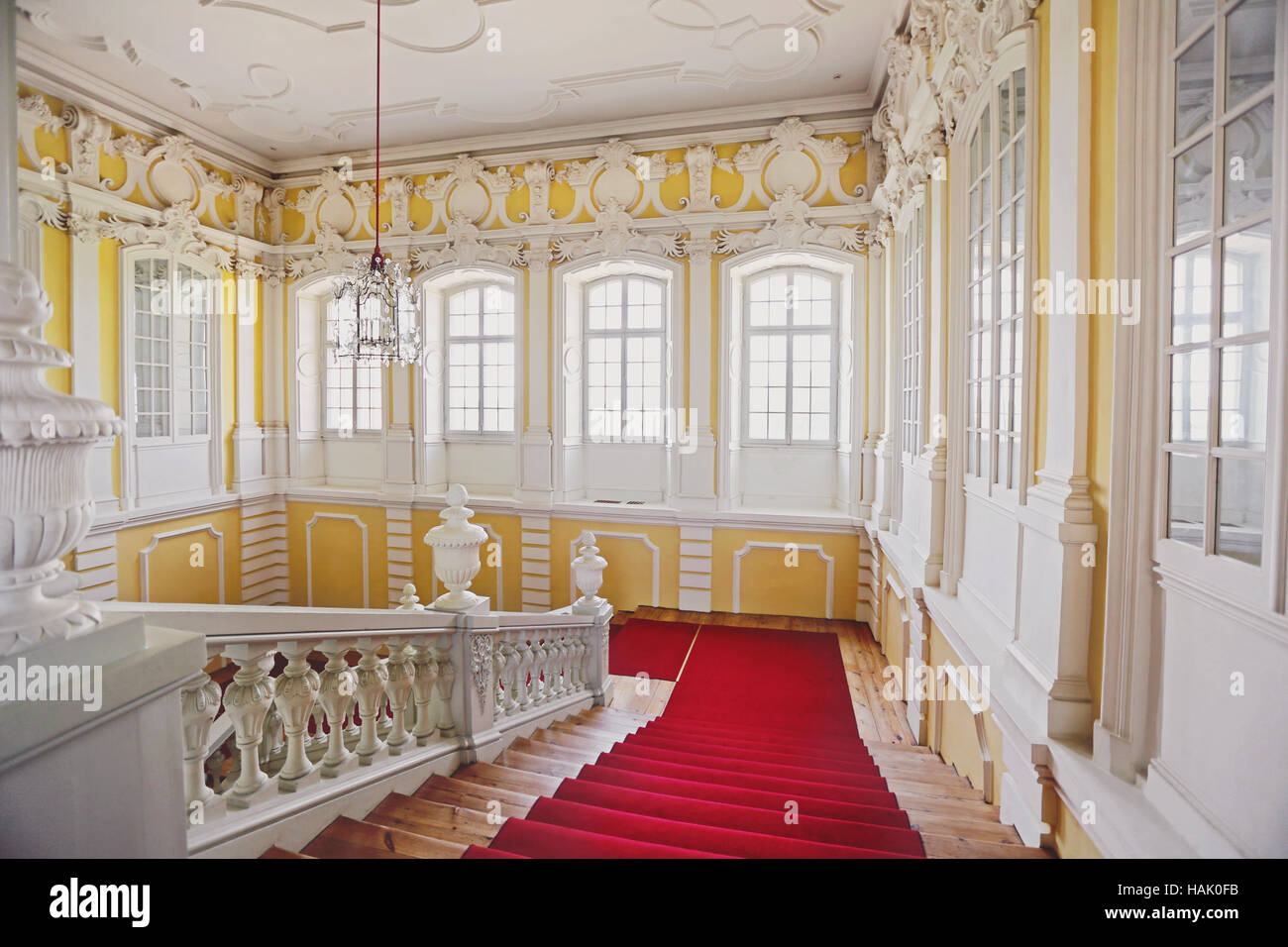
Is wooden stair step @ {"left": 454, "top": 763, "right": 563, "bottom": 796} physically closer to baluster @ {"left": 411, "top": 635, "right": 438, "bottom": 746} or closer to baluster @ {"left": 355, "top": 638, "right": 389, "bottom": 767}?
baluster @ {"left": 411, "top": 635, "right": 438, "bottom": 746}

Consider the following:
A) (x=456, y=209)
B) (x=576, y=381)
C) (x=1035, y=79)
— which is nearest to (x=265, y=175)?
(x=456, y=209)

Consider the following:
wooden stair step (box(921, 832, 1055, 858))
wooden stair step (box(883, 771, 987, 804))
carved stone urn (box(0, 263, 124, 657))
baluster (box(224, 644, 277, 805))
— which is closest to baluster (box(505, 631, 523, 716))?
baluster (box(224, 644, 277, 805))

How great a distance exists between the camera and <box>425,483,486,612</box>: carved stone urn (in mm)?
2871

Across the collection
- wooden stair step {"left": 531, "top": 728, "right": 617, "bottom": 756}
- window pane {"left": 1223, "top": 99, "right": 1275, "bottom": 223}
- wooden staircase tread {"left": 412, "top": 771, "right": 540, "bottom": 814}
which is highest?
window pane {"left": 1223, "top": 99, "right": 1275, "bottom": 223}

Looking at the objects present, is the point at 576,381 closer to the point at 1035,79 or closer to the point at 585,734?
the point at 585,734

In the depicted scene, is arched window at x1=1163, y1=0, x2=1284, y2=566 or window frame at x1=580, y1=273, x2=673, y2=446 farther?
window frame at x1=580, y1=273, x2=673, y2=446

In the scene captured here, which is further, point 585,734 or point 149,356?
point 149,356

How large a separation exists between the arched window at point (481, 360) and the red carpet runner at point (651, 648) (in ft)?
9.11

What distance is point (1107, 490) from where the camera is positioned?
181 cm

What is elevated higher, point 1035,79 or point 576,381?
point 1035,79

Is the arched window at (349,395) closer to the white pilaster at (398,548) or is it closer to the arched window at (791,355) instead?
the white pilaster at (398,548)

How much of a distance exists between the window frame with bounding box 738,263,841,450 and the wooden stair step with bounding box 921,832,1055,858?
4.77 m
